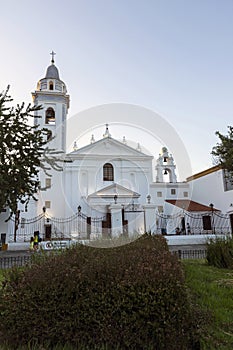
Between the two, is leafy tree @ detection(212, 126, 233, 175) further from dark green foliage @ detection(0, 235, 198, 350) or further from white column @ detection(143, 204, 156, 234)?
dark green foliage @ detection(0, 235, 198, 350)

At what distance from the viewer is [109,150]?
33.8m

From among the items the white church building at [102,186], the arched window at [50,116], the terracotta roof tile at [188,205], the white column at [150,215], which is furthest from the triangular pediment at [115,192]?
the arched window at [50,116]

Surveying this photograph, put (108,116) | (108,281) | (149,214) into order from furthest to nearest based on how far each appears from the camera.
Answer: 1. (149,214)
2. (108,116)
3. (108,281)

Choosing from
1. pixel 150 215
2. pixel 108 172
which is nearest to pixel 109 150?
pixel 108 172

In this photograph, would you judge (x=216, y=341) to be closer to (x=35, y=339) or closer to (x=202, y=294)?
(x=202, y=294)

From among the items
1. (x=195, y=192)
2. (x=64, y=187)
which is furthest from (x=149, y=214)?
(x=195, y=192)

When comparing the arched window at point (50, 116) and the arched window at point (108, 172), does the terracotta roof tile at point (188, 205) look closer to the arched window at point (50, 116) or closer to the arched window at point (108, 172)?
the arched window at point (108, 172)

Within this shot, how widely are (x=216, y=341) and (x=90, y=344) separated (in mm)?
1592

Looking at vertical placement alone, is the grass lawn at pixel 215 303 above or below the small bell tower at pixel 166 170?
below

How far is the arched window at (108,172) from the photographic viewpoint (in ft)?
107

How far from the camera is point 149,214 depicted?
792 inches

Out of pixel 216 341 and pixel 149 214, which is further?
pixel 149 214

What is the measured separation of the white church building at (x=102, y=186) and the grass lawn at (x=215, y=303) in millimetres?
17774

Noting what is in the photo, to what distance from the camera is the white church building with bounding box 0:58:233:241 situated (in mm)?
26766
